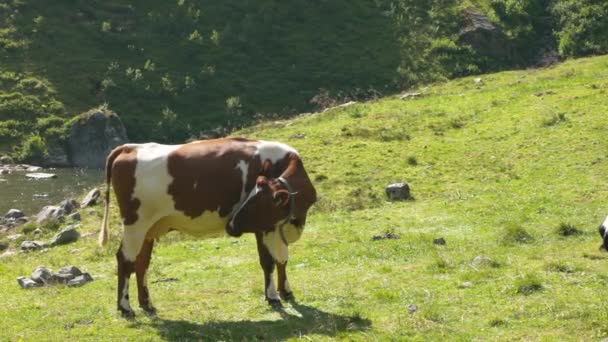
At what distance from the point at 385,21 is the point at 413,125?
40.7 m

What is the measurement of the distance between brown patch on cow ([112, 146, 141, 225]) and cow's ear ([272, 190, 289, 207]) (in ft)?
8.51

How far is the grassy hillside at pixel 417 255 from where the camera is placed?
1505 centimetres

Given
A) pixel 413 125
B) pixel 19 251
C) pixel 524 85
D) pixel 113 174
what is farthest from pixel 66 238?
pixel 524 85

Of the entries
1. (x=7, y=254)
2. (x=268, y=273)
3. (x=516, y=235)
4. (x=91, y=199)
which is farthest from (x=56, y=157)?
(x=268, y=273)

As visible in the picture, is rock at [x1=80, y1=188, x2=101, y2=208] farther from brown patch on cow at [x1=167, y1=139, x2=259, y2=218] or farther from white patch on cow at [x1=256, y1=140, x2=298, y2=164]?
white patch on cow at [x1=256, y1=140, x2=298, y2=164]

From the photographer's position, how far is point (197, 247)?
80.2 ft

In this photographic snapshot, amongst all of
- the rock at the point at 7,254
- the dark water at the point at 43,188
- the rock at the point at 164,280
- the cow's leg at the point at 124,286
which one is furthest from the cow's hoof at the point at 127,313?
the dark water at the point at 43,188

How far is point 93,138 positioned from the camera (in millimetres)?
59000

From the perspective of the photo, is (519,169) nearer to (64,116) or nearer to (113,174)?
(113,174)

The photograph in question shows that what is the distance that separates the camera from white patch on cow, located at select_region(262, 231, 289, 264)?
1686 cm

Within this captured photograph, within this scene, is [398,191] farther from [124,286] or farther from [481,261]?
[124,286]

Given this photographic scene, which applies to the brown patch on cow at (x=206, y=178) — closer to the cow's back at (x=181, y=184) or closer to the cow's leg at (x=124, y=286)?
the cow's back at (x=181, y=184)

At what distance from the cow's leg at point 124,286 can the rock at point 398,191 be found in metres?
14.3

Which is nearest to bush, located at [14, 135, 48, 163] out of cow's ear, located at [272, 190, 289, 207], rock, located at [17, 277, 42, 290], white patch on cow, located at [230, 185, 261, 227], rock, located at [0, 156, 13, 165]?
rock, located at [0, 156, 13, 165]
